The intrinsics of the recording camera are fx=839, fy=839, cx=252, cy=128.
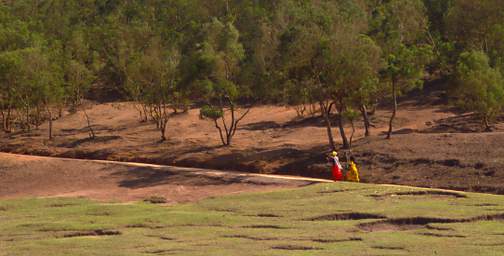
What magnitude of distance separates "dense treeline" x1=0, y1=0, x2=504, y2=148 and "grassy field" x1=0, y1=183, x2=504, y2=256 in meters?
8.76

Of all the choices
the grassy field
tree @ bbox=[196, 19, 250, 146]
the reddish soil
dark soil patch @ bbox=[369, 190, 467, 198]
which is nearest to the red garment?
the reddish soil

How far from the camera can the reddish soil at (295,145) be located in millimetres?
32469

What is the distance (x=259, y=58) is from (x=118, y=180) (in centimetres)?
1125

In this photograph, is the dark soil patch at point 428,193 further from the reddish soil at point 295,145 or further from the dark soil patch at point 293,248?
the dark soil patch at point 293,248

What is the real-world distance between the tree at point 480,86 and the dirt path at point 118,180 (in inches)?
364

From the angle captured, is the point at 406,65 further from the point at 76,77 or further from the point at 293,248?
the point at 76,77

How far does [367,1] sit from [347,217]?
125 ft

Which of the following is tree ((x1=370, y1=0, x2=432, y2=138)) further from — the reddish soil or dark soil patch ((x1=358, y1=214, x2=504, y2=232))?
dark soil patch ((x1=358, y1=214, x2=504, y2=232))

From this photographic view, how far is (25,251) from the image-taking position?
795 inches

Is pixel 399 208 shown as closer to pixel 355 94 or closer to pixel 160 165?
pixel 355 94

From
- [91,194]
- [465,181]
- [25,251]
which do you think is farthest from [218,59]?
[25,251]

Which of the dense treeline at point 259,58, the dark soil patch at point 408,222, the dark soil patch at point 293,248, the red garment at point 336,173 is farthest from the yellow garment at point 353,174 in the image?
the dark soil patch at point 293,248

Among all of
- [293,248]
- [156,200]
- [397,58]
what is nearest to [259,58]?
[397,58]

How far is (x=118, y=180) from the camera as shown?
3591 centimetres
